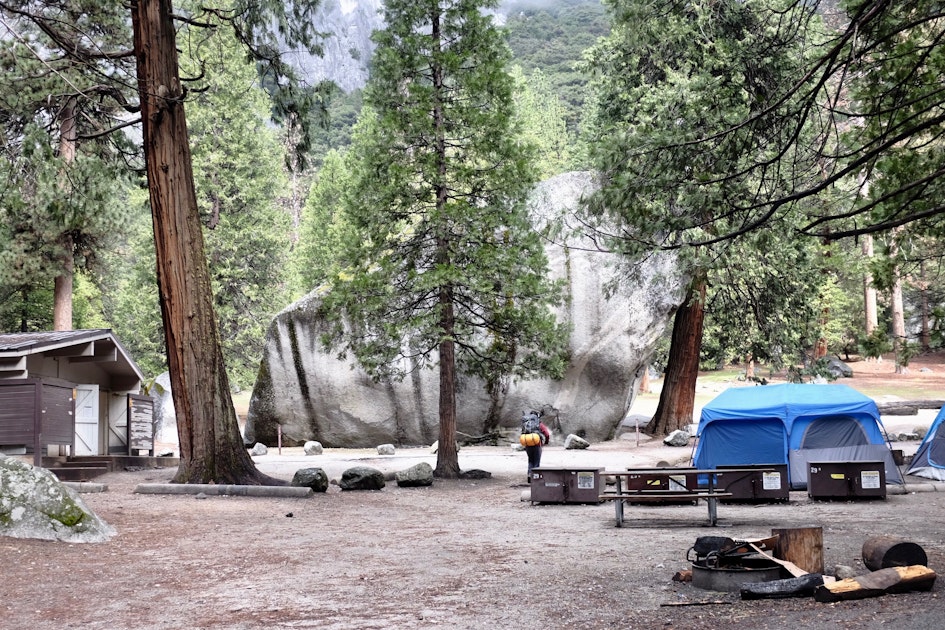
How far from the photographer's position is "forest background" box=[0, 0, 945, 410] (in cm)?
1369

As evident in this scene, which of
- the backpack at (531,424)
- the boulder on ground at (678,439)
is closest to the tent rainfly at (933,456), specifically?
the backpack at (531,424)

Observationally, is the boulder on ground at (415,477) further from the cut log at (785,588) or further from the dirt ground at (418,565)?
the cut log at (785,588)

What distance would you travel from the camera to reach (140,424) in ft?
74.0

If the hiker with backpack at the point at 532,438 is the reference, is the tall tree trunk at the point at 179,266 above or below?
above

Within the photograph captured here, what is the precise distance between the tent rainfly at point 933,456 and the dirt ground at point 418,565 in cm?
260

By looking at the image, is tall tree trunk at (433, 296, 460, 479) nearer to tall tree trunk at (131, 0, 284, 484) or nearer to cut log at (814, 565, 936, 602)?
tall tree trunk at (131, 0, 284, 484)

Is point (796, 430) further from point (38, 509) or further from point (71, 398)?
point (71, 398)

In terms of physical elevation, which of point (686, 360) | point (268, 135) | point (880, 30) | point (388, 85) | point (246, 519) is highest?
point (268, 135)

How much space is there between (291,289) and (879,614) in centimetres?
4406

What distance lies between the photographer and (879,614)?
517 centimetres

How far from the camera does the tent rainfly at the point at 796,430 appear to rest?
14.9m

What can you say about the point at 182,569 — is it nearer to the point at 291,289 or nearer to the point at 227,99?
the point at 227,99

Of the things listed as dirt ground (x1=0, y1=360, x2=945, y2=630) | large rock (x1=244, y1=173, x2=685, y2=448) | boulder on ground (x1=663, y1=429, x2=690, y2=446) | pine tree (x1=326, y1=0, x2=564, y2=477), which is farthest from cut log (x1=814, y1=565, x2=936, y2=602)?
large rock (x1=244, y1=173, x2=685, y2=448)

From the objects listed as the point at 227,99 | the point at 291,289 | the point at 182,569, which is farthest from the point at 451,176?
the point at 291,289
